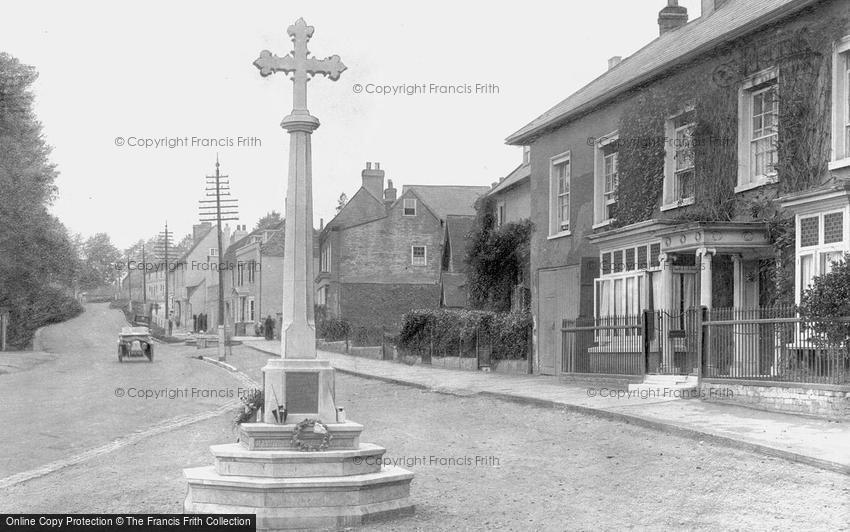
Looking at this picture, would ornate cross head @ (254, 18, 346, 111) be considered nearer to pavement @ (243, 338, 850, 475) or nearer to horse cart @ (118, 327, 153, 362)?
pavement @ (243, 338, 850, 475)

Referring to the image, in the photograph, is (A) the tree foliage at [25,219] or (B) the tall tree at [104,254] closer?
(A) the tree foliage at [25,219]

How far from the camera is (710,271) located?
18.2 m

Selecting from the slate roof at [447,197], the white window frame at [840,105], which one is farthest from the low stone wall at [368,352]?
the white window frame at [840,105]

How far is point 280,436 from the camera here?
9.36 metres

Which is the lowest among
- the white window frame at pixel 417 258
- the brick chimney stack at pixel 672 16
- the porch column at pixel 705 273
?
the porch column at pixel 705 273

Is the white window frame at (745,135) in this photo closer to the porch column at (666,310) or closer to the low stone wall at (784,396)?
the porch column at (666,310)

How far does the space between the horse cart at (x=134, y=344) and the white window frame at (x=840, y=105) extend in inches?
1080

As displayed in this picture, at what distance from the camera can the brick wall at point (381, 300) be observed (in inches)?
2215

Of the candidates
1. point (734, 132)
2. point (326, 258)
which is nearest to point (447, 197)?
point (326, 258)

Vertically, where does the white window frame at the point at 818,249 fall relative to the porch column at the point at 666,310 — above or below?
above

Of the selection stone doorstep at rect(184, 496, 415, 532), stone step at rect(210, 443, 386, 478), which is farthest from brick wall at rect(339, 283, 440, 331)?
stone doorstep at rect(184, 496, 415, 532)

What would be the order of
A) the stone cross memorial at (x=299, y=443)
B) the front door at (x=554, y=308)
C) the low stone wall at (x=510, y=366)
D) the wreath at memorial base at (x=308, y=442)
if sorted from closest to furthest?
the stone cross memorial at (x=299, y=443)
the wreath at memorial base at (x=308, y=442)
the front door at (x=554, y=308)
the low stone wall at (x=510, y=366)

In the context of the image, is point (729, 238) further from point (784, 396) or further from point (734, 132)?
point (784, 396)

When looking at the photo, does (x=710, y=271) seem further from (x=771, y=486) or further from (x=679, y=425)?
(x=771, y=486)
